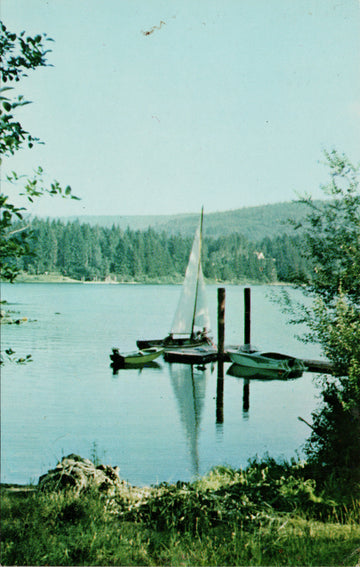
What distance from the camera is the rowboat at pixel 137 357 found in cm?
3284

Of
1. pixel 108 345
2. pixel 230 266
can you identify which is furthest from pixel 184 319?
pixel 230 266

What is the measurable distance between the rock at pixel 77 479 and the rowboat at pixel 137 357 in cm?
2562

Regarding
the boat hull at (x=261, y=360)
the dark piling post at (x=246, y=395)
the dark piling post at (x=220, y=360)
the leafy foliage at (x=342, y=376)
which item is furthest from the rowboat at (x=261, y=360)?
the leafy foliage at (x=342, y=376)

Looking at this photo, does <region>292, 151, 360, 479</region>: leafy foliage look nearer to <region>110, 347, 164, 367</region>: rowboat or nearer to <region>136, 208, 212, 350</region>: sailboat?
<region>110, 347, 164, 367</region>: rowboat

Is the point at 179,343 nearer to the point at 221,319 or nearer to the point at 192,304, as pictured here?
the point at 192,304

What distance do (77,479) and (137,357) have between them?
2645cm

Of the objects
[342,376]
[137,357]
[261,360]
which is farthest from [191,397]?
[342,376]

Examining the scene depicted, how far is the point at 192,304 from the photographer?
36.3 meters

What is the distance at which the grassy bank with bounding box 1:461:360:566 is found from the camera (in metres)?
4.96

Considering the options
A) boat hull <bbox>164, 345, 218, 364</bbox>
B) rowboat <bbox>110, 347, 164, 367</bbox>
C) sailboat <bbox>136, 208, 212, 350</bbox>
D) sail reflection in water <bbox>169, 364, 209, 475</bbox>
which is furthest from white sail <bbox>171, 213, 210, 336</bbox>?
boat hull <bbox>164, 345, 218, 364</bbox>

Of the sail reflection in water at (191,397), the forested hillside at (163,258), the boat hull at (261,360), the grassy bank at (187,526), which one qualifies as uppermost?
the forested hillside at (163,258)

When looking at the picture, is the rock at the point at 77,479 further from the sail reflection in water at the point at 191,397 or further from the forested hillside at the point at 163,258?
the forested hillside at the point at 163,258

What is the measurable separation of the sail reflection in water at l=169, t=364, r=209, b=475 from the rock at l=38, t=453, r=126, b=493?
721 cm

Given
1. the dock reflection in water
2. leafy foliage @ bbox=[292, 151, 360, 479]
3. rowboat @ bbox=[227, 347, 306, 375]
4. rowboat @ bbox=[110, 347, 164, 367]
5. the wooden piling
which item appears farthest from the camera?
rowboat @ bbox=[110, 347, 164, 367]
